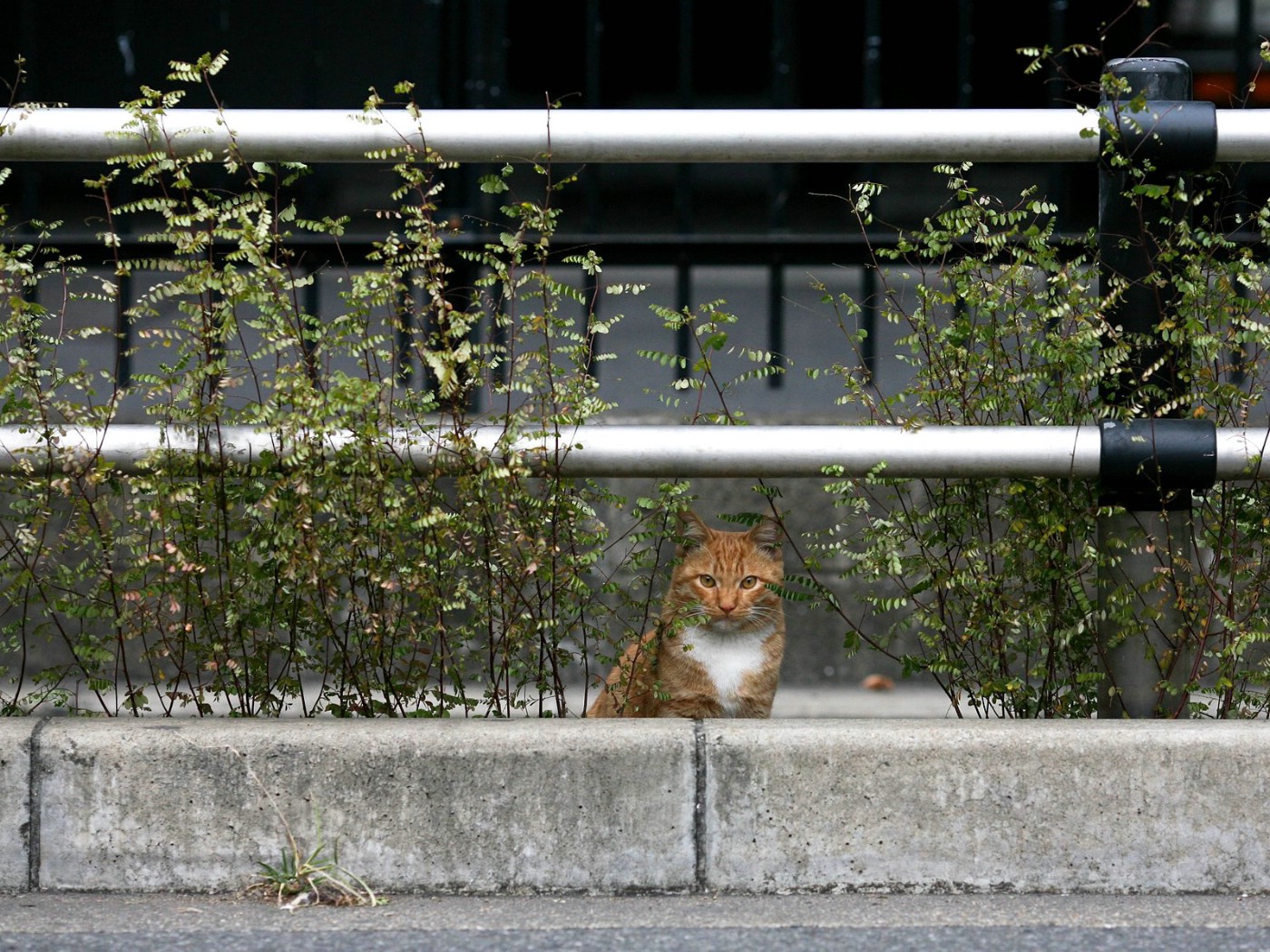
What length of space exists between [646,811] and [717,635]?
4.53ft

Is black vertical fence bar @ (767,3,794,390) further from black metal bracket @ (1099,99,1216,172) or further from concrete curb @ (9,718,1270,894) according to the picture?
concrete curb @ (9,718,1270,894)

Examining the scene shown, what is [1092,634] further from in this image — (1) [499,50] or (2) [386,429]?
(1) [499,50]

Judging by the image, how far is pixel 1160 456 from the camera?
2.91m

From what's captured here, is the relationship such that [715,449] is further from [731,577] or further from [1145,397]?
[731,577]

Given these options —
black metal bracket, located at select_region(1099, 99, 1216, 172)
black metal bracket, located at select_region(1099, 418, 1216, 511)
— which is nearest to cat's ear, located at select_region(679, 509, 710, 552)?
black metal bracket, located at select_region(1099, 418, 1216, 511)

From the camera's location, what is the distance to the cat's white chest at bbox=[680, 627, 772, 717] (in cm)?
400

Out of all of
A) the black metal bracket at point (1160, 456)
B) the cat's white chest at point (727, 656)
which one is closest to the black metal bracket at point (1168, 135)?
the black metal bracket at point (1160, 456)

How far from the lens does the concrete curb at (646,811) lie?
279cm

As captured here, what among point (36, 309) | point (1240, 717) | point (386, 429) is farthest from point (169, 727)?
point (1240, 717)

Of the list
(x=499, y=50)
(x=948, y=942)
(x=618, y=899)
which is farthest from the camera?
(x=499, y=50)

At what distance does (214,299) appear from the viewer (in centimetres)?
307

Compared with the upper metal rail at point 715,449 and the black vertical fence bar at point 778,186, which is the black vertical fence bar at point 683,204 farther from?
the upper metal rail at point 715,449

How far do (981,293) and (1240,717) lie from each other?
3.42 ft

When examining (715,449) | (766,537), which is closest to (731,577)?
(766,537)
